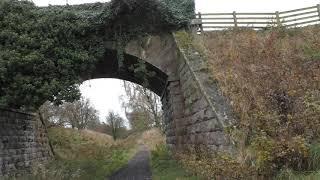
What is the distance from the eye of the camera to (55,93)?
1459 centimetres

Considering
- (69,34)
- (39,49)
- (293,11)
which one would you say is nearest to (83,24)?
(69,34)

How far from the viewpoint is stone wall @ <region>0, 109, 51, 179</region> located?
47.5 ft

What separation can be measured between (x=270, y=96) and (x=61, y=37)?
351 inches

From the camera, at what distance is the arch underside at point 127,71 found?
55.2 feet

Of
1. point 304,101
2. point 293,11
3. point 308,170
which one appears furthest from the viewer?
point 293,11

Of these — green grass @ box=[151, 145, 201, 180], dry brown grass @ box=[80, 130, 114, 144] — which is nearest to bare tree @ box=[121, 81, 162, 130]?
dry brown grass @ box=[80, 130, 114, 144]

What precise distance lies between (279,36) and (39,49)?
30.0ft

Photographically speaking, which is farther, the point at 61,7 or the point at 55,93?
the point at 61,7

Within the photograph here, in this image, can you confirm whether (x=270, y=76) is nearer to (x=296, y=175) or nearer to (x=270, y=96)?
(x=270, y=96)

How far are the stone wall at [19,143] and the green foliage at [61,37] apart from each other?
0.88m

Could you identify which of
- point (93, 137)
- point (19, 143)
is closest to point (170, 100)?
point (19, 143)

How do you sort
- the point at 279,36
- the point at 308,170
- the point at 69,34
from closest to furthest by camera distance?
the point at 308,170, the point at 69,34, the point at 279,36

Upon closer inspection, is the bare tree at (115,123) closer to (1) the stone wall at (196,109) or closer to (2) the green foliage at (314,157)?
(1) the stone wall at (196,109)

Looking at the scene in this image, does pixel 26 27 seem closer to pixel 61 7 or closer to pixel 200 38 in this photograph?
pixel 61 7
